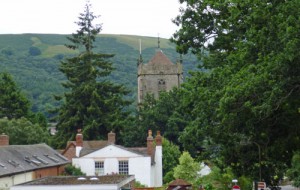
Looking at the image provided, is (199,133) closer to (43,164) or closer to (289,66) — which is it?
(289,66)

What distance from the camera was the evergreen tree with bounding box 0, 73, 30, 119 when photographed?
83.3 meters

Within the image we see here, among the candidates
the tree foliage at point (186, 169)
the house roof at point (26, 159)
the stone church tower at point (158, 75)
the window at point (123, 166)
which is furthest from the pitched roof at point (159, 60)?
the tree foliage at point (186, 169)

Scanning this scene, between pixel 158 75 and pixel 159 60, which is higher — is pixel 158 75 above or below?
below

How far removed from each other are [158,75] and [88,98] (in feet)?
101

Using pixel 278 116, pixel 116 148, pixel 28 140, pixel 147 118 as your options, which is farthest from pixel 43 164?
pixel 278 116

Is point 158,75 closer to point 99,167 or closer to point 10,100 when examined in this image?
point 10,100

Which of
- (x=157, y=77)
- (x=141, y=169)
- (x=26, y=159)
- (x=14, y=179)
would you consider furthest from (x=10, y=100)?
(x=14, y=179)

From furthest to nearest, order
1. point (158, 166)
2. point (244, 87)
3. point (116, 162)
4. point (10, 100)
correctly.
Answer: point (10, 100), point (158, 166), point (116, 162), point (244, 87)

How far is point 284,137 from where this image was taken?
2873cm

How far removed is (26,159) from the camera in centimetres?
4966

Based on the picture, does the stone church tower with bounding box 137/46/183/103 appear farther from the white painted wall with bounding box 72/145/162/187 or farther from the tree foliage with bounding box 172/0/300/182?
the tree foliage with bounding box 172/0/300/182

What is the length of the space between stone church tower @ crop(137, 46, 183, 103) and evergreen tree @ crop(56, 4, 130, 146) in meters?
24.9

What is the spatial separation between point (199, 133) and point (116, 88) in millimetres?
52196

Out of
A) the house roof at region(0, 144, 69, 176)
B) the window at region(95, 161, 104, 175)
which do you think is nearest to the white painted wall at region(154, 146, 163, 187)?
the window at region(95, 161, 104, 175)
